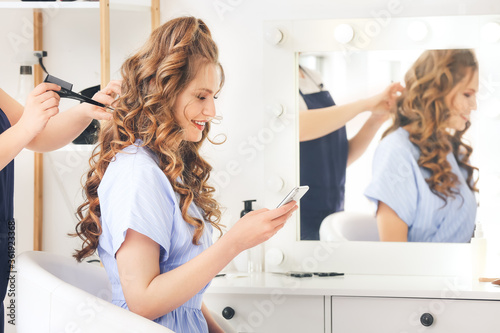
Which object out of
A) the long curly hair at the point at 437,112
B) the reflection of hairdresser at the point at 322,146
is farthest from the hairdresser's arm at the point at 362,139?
the long curly hair at the point at 437,112

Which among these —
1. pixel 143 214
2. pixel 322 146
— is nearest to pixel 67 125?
pixel 143 214

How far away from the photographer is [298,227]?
2.06 metres

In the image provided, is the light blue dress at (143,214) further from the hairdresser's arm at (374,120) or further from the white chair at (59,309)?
the hairdresser's arm at (374,120)

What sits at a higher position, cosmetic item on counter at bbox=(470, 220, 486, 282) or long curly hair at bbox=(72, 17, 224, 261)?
long curly hair at bbox=(72, 17, 224, 261)

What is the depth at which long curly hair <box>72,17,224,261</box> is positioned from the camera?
3.83 feet

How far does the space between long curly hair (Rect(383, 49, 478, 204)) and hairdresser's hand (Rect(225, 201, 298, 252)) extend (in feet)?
3.28

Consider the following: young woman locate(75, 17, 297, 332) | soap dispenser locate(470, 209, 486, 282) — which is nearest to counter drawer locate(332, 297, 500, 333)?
soap dispenser locate(470, 209, 486, 282)

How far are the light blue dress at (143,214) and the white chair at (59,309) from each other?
107 millimetres

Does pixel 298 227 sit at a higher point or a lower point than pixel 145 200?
lower

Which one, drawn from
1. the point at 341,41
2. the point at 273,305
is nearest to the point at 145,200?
the point at 273,305

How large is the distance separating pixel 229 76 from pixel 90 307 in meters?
1.24

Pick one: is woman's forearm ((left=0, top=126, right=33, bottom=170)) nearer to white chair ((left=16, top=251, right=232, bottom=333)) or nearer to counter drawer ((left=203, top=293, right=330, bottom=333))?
white chair ((left=16, top=251, right=232, bottom=333))

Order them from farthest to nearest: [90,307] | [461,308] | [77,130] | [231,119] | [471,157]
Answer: [231,119] < [471,157] < [461,308] < [77,130] < [90,307]

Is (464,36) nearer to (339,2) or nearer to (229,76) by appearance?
(339,2)
